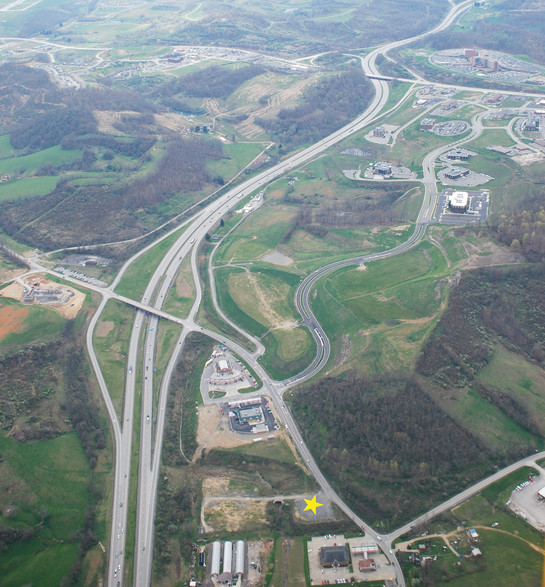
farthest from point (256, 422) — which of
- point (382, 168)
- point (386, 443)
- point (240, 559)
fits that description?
point (382, 168)

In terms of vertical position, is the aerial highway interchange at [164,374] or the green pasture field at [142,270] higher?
the aerial highway interchange at [164,374]

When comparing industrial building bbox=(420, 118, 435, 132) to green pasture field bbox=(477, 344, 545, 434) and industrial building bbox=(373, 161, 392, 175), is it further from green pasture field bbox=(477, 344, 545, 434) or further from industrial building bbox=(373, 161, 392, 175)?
green pasture field bbox=(477, 344, 545, 434)

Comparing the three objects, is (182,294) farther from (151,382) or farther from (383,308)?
(383,308)

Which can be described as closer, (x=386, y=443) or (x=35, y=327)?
(x=386, y=443)

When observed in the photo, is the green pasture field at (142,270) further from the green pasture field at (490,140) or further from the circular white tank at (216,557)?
the green pasture field at (490,140)

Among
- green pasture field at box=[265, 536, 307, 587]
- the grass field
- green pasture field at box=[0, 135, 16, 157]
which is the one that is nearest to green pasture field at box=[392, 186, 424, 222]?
the grass field

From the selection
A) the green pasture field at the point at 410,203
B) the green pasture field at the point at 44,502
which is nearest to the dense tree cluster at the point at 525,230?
the green pasture field at the point at 410,203
